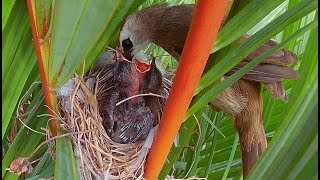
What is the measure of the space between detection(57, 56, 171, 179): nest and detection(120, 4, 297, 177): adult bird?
30cm

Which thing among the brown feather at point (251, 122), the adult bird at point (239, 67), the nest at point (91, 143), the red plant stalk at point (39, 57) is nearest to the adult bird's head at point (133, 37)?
the adult bird at point (239, 67)

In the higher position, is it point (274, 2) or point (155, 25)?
point (155, 25)

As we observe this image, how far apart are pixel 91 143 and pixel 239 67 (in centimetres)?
54

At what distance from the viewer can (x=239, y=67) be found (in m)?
1.20

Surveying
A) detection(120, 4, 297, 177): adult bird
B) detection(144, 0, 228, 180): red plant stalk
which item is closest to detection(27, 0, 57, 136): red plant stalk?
detection(144, 0, 228, 180): red plant stalk

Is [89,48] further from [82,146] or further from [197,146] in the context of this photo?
[197,146]

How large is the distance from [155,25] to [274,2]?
956 mm

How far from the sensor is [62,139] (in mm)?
678

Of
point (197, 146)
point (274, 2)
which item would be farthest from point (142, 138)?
point (274, 2)

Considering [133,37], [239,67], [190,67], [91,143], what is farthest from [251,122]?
[190,67]

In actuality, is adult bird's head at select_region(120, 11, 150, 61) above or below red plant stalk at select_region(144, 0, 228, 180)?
above

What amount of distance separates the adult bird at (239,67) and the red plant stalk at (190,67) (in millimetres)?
437

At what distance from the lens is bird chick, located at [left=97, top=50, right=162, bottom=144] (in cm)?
103

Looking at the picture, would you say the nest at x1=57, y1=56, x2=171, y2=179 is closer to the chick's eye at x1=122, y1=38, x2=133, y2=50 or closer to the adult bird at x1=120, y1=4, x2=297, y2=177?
the adult bird at x1=120, y1=4, x2=297, y2=177
